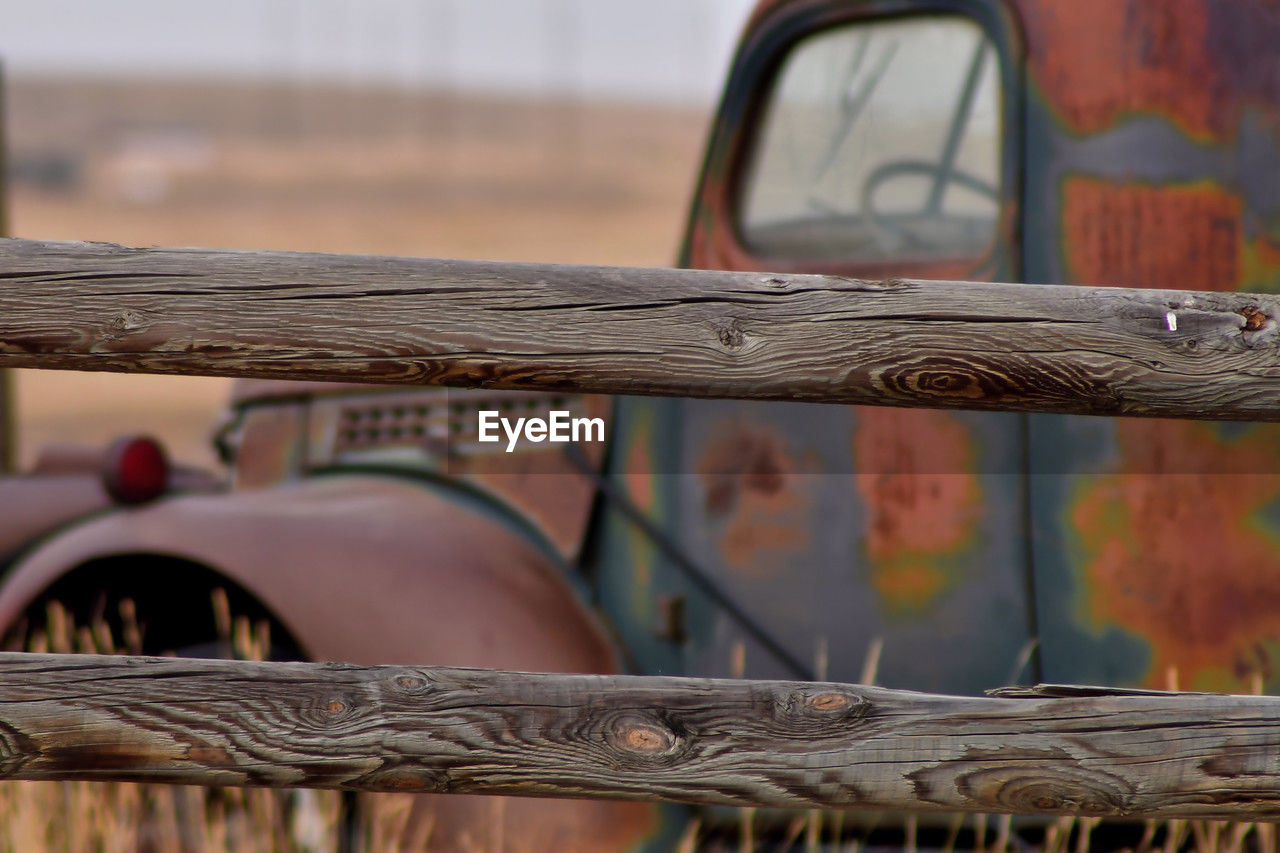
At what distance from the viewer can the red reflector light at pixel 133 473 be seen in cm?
279

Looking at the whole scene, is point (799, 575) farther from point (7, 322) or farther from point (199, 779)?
point (7, 322)

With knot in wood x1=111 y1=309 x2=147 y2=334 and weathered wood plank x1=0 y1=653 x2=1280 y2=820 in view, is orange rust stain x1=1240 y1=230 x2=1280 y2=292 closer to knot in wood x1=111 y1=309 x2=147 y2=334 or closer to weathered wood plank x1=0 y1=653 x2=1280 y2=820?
weathered wood plank x1=0 y1=653 x2=1280 y2=820

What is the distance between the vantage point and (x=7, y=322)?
5.40 feet

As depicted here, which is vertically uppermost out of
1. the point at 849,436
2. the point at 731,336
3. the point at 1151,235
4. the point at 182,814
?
the point at 1151,235

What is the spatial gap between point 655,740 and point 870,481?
3.04ft

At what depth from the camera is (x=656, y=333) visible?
1662mm

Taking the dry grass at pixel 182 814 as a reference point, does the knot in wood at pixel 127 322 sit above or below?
above

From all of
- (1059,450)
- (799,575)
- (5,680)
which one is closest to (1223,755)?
(1059,450)

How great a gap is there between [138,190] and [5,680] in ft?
152

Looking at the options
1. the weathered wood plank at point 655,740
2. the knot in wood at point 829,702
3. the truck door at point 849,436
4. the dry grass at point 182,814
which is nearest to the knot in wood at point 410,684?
the weathered wood plank at point 655,740

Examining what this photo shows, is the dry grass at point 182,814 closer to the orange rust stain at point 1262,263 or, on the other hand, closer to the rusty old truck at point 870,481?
the rusty old truck at point 870,481

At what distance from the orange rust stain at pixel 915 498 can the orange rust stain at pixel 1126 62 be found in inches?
24.1

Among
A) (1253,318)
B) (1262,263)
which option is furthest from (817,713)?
(1262,263)

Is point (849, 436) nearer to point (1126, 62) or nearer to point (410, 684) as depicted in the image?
point (1126, 62)
